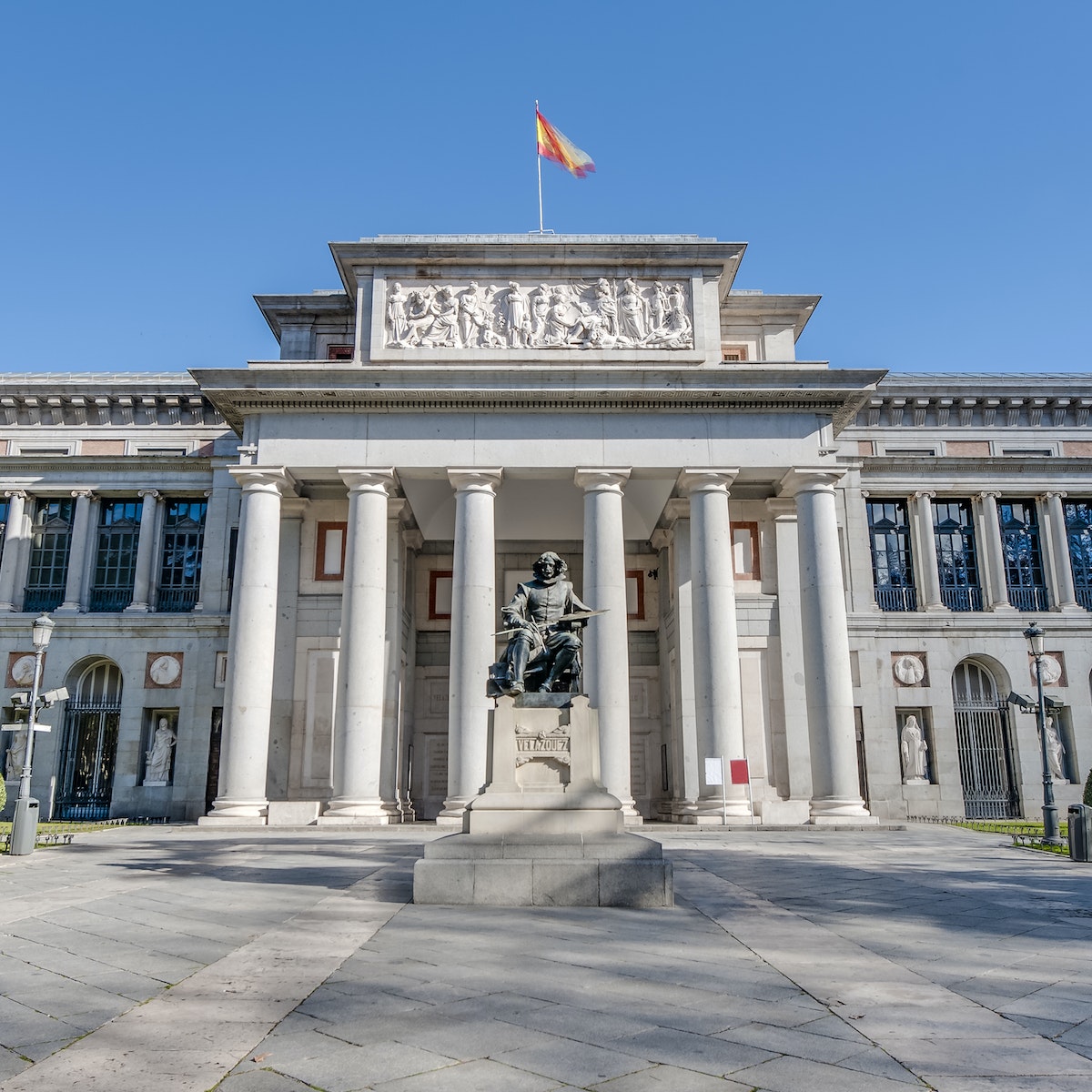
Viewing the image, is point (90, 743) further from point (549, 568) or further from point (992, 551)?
point (992, 551)

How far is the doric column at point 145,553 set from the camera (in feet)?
116

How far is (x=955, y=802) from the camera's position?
111 ft

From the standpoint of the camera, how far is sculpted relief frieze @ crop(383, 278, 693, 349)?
2920cm

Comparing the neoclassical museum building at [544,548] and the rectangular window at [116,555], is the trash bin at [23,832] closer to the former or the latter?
the neoclassical museum building at [544,548]

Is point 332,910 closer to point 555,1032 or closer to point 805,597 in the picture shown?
point 555,1032

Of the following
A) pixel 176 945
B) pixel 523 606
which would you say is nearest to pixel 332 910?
pixel 176 945

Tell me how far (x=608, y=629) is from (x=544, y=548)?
10.4 metres

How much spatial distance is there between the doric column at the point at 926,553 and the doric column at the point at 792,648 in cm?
705

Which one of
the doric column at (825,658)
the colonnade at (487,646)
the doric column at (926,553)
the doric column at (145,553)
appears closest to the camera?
the colonnade at (487,646)

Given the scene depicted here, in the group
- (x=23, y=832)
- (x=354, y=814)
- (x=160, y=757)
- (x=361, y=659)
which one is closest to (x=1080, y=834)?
(x=354, y=814)

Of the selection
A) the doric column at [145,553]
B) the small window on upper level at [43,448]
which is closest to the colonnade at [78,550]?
the doric column at [145,553]

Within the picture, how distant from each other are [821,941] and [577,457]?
2040cm

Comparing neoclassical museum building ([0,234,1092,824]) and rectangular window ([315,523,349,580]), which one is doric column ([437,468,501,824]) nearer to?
neoclassical museum building ([0,234,1092,824])

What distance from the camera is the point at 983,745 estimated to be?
35219mm
